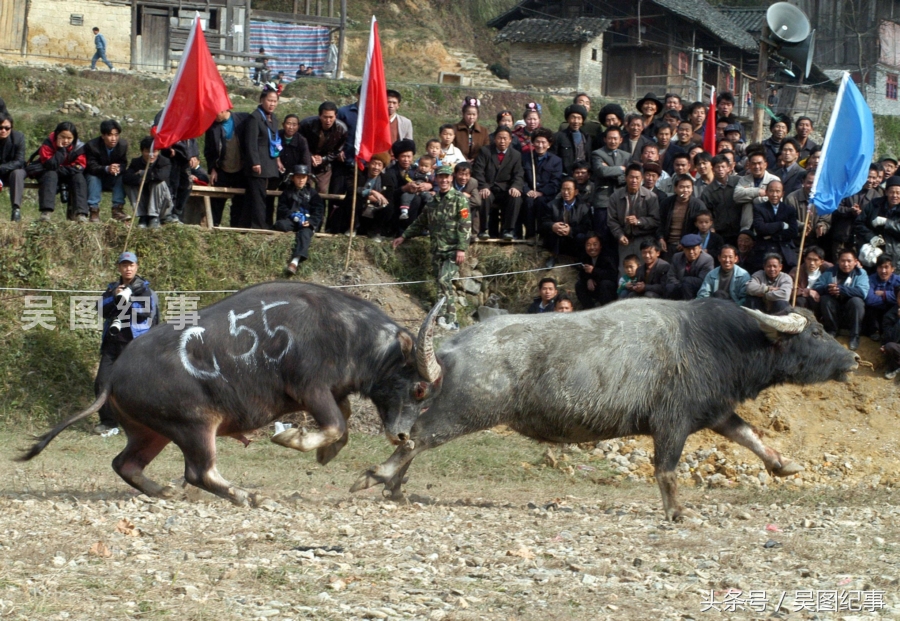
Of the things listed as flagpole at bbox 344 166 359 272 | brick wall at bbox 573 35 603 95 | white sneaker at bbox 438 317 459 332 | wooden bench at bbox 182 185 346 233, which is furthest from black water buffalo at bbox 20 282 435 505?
brick wall at bbox 573 35 603 95

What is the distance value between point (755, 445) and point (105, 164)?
8572 millimetres

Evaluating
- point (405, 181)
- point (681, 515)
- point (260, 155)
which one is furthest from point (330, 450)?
point (405, 181)

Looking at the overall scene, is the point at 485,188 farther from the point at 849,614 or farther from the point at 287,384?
the point at 849,614

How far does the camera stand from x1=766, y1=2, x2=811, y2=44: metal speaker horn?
15867 mm

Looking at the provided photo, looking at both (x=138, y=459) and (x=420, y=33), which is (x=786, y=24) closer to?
(x=138, y=459)

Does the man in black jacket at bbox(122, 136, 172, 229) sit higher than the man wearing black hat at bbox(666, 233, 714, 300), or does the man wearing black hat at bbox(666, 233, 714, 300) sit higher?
the man in black jacket at bbox(122, 136, 172, 229)

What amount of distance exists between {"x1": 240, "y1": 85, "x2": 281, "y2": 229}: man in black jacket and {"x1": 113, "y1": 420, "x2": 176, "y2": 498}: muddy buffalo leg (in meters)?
5.98

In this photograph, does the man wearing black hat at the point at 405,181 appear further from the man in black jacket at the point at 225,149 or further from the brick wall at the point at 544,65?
the brick wall at the point at 544,65

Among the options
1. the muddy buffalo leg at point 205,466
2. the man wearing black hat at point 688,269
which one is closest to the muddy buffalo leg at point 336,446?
the muddy buffalo leg at point 205,466

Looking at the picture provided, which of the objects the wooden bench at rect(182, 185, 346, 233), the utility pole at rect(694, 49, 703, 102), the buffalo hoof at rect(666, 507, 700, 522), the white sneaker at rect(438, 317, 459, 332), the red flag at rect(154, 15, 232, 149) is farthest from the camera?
the utility pole at rect(694, 49, 703, 102)

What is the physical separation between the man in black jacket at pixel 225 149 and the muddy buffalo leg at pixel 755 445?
743cm

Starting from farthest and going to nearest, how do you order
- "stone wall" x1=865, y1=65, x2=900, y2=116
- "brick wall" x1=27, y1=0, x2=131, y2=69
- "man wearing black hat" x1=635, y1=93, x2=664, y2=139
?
"stone wall" x1=865, y1=65, x2=900, y2=116 < "brick wall" x1=27, y1=0, x2=131, y2=69 < "man wearing black hat" x1=635, y1=93, x2=664, y2=139

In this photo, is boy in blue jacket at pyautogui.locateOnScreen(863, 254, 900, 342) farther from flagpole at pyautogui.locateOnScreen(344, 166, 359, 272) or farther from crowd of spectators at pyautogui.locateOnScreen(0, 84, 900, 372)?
Result: flagpole at pyautogui.locateOnScreen(344, 166, 359, 272)

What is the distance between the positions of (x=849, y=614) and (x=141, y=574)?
3.50m
